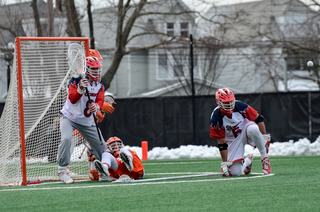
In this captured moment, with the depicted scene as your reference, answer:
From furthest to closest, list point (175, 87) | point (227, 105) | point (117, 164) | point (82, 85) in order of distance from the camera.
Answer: point (175, 87), point (117, 164), point (227, 105), point (82, 85)

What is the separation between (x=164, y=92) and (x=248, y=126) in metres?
19.9

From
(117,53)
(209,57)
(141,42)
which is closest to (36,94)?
(117,53)

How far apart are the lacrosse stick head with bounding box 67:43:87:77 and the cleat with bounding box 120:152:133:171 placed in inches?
50.6

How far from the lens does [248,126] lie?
6926 millimetres

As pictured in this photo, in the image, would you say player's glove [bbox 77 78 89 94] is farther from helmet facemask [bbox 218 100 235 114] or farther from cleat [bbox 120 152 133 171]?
helmet facemask [bbox 218 100 235 114]

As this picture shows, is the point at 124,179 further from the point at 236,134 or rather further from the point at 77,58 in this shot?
the point at 77,58

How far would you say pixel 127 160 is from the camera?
6.57m

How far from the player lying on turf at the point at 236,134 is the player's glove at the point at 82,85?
193cm

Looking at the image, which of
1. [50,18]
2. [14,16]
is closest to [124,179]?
[50,18]

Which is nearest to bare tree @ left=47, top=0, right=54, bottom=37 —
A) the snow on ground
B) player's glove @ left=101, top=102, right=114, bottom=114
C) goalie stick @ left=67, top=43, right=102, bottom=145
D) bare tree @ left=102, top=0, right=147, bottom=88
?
bare tree @ left=102, top=0, right=147, bottom=88

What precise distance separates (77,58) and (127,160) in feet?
7.21

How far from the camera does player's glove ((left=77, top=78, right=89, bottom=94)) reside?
6.37 metres

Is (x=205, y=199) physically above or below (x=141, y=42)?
below

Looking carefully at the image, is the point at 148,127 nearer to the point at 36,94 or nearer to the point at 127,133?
the point at 127,133
